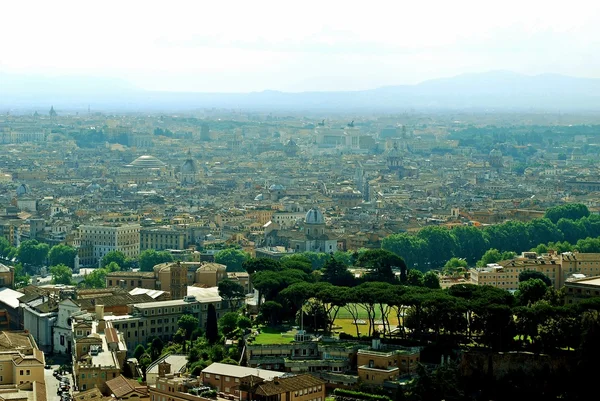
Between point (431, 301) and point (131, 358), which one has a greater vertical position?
point (431, 301)

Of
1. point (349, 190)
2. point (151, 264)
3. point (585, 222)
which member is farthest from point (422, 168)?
point (151, 264)

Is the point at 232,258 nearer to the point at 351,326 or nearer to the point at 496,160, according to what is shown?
the point at 351,326

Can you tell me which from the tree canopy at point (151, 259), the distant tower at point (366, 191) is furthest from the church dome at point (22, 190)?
the tree canopy at point (151, 259)

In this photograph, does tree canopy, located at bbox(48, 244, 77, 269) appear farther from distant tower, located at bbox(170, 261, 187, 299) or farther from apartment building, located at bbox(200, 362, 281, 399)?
apartment building, located at bbox(200, 362, 281, 399)

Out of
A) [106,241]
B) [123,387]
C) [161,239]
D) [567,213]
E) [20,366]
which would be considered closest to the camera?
[123,387]

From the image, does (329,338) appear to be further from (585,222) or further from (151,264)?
(585,222)

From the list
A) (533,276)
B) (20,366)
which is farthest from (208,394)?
(533,276)
